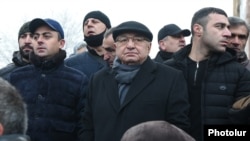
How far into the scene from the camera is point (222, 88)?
4.47 meters

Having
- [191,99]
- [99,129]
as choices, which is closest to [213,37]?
[191,99]


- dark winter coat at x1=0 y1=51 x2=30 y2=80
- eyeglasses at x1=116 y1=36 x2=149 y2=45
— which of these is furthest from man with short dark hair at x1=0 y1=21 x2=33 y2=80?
eyeglasses at x1=116 y1=36 x2=149 y2=45

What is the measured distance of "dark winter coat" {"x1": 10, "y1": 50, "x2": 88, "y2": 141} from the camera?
469cm

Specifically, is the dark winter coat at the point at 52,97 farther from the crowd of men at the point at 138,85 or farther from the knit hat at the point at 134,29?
the knit hat at the point at 134,29

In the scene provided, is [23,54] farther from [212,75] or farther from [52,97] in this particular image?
[212,75]

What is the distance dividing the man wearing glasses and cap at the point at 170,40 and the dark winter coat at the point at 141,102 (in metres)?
2.31

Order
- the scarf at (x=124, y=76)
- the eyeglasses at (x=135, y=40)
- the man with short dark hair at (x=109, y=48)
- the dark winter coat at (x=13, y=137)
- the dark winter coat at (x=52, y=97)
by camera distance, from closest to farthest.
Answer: the dark winter coat at (x=13, y=137) → the scarf at (x=124, y=76) → the eyeglasses at (x=135, y=40) → the dark winter coat at (x=52, y=97) → the man with short dark hair at (x=109, y=48)

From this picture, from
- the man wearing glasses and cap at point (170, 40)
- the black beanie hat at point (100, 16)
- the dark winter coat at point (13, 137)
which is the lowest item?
the man wearing glasses and cap at point (170, 40)

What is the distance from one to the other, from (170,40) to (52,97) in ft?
8.29

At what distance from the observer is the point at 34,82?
484 cm

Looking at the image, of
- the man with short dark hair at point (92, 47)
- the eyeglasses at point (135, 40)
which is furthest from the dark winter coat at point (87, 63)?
the eyeglasses at point (135, 40)

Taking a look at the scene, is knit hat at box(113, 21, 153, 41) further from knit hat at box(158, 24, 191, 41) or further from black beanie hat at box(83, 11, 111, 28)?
knit hat at box(158, 24, 191, 41)

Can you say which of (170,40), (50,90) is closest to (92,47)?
(50,90)

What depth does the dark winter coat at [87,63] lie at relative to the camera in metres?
5.68
